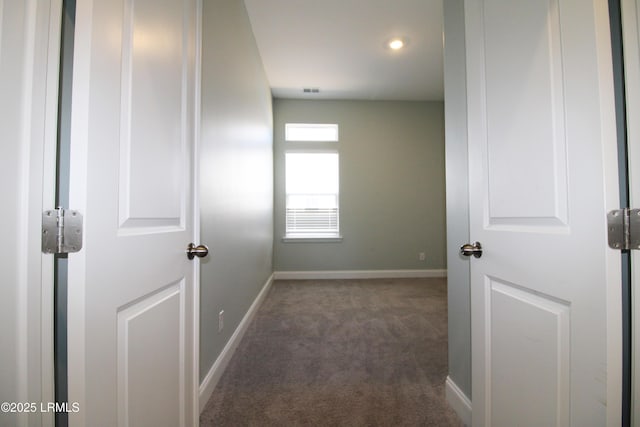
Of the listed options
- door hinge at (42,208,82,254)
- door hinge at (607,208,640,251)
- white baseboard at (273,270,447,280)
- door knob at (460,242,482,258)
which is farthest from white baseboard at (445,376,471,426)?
white baseboard at (273,270,447,280)

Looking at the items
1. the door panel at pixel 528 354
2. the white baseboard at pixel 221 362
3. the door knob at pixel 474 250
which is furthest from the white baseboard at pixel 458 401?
the white baseboard at pixel 221 362

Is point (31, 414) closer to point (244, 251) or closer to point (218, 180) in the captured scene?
point (218, 180)

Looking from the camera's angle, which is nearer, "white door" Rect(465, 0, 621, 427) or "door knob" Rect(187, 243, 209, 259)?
"white door" Rect(465, 0, 621, 427)

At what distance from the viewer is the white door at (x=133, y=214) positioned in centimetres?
56

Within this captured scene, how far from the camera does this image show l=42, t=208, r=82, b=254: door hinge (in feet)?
1.72

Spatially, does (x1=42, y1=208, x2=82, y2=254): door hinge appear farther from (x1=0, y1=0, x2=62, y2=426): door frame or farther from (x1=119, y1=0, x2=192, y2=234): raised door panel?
(x1=119, y1=0, x2=192, y2=234): raised door panel

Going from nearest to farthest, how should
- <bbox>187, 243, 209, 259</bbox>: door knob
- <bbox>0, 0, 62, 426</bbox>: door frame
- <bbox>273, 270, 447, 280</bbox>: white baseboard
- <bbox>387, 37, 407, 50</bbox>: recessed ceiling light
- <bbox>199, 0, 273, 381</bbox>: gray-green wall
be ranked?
<bbox>0, 0, 62, 426</bbox>: door frame < <bbox>187, 243, 209, 259</bbox>: door knob < <bbox>199, 0, 273, 381</bbox>: gray-green wall < <bbox>387, 37, 407, 50</bbox>: recessed ceiling light < <bbox>273, 270, 447, 280</bbox>: white baseboard

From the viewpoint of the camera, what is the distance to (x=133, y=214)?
0.69 m

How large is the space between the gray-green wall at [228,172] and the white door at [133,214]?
0.45m

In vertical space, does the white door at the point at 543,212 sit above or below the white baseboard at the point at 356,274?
above

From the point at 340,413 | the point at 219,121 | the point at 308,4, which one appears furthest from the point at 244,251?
the point at 308,4

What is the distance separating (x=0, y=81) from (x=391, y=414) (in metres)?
1.83

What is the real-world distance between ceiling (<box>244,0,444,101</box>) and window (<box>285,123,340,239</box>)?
622 millimetres

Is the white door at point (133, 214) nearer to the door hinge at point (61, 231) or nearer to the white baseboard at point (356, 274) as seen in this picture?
the door hinge at point (61, 231)
